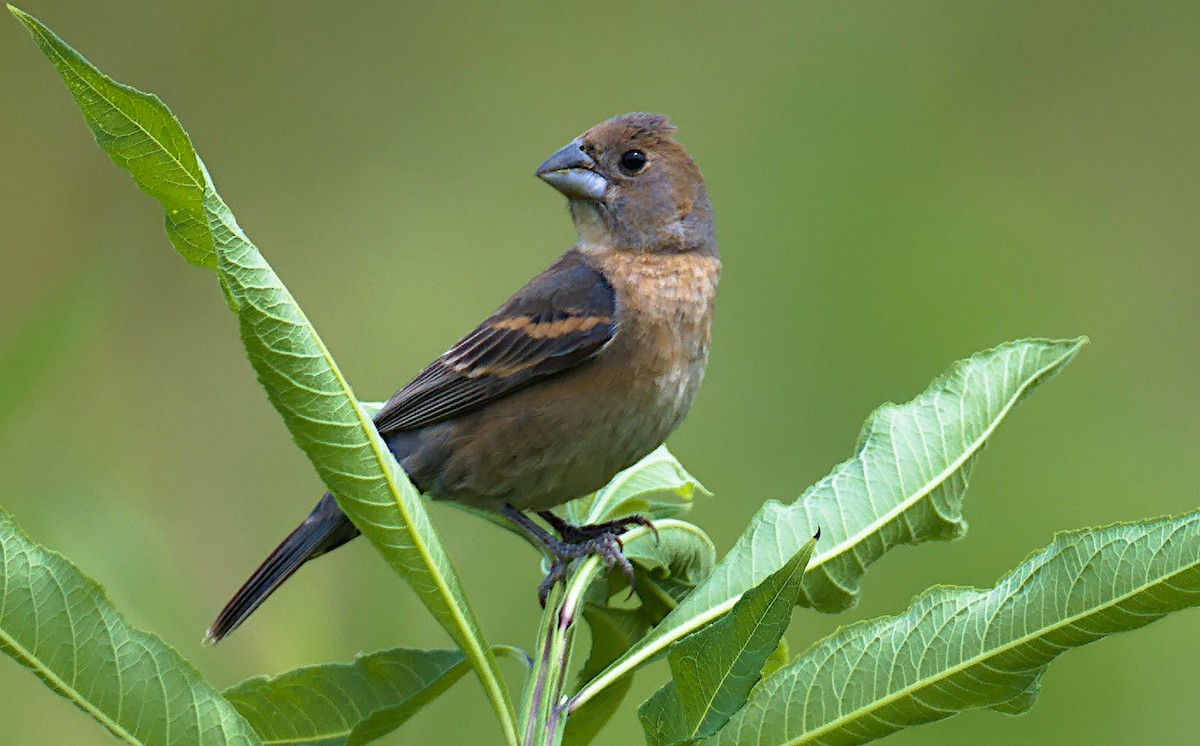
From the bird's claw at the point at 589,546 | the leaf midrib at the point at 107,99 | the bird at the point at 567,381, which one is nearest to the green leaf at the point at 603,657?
the bird's claw at the point at 589,546

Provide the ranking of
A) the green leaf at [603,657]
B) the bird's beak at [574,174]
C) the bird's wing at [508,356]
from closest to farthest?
1. the green leaf at [603,657]
2. the bird's wing at [508,356]
3. the bird's beak at [574,174]

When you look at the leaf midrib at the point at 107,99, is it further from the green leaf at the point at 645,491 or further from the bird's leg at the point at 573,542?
the green leaf at the point at 645,491

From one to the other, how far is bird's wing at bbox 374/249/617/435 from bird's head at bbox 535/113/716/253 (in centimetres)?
23

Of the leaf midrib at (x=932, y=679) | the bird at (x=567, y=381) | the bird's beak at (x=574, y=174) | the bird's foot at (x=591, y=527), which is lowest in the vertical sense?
the leaf midrib at (x=932, y=679)

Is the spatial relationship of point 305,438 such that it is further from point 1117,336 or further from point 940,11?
point 940,11

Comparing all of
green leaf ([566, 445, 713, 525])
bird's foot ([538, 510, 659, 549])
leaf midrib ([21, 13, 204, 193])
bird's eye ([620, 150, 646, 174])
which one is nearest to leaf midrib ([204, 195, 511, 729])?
leaf midrib ([21, 13, 204, 193])

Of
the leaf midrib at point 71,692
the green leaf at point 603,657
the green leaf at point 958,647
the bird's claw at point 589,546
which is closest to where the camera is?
the leaf midrib at point 71,692

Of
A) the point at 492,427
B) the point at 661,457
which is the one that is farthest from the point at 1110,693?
the point at 492,427

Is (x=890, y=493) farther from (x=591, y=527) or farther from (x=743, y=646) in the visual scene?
(x=591, y=527)

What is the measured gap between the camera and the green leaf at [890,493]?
1764 millimetres

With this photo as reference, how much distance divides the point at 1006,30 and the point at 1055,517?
2.80m

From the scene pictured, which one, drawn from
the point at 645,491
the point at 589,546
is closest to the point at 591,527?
Answer: the point at 645,491

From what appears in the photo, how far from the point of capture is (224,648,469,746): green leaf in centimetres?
177

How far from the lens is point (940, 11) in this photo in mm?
5965
